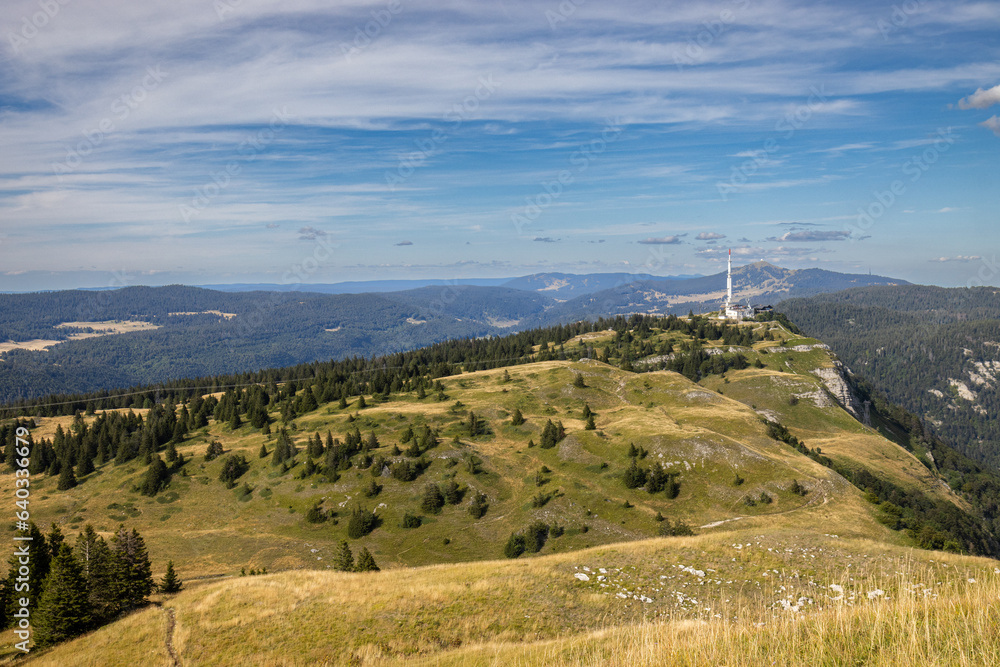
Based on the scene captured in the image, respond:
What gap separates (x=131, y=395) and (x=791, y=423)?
220m

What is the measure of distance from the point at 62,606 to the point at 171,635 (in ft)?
25.7

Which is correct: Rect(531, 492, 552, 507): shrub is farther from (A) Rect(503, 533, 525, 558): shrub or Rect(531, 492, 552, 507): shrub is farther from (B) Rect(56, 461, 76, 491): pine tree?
(B) Rect(56, 461, 76, 491): pine tree

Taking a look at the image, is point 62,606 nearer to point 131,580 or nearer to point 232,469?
point 131,580

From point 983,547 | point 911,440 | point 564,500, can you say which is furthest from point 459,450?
point 911,440

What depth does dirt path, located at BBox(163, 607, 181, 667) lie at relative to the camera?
2201 centimetres

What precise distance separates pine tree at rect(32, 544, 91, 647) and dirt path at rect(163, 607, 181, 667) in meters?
4.26

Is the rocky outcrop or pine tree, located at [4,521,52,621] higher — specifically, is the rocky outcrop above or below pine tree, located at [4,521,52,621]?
below

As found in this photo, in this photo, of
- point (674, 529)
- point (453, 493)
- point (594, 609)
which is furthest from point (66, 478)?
point (594, 609)

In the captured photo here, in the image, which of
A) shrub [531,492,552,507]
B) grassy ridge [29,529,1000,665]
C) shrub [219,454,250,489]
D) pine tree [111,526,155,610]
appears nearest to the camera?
grassy ridge [29,529,1000,665]

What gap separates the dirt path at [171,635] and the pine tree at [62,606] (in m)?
4.26

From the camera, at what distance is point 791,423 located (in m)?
146

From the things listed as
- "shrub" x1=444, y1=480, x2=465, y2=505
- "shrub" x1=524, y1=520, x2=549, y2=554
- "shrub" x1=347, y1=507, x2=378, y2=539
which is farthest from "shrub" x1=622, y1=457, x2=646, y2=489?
"shrub" x1=347, y1=507, x2=378, y2=539

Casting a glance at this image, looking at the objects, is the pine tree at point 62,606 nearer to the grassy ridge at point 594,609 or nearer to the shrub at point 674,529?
the grassy ridge at point 594,609

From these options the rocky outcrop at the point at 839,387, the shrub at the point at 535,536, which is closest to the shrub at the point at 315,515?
the shrub at the point at 535,536
